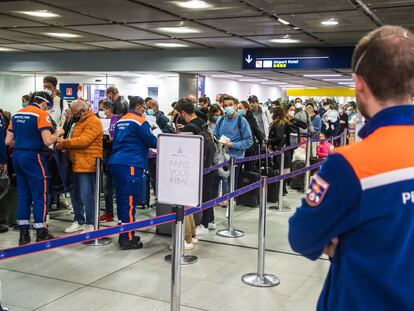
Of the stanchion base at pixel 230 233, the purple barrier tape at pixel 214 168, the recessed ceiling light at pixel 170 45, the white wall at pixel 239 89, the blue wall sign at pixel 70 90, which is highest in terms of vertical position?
the recessed ceiling light at pixel 170 45

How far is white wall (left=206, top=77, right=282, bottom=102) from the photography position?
1861 cm

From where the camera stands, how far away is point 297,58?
37.5 ft

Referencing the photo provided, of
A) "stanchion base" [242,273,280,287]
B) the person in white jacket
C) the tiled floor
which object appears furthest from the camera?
the person in white jacket

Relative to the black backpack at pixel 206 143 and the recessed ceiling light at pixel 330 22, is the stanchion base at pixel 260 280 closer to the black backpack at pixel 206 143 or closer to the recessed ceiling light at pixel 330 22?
the black backpack at pixel 206 143

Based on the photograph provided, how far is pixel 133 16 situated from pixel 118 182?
12.6 feet

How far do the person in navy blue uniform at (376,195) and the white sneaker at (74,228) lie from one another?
4962 mm

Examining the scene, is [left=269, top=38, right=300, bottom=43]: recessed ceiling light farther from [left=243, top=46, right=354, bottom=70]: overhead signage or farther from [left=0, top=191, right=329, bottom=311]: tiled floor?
[left=0, top=191, right=329, bottom=311]: tiled floor

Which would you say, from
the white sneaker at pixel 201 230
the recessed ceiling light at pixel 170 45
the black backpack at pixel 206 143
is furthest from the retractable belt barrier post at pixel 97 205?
the recessed ceiling light at pixel 170 45

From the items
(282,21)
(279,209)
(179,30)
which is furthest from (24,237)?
(179,30)

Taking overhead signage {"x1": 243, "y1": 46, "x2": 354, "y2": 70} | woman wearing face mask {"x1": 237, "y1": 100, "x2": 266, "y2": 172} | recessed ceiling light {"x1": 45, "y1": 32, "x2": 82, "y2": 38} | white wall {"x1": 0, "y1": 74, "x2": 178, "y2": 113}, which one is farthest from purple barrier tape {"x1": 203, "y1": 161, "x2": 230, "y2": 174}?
white wall {"x1": 0, "y1": 74, "x2": 178, "y2": 113}

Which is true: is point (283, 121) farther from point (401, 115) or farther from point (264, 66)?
point (401, 115)

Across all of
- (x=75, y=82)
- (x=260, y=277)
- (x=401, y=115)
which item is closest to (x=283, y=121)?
(x=260, y=277)

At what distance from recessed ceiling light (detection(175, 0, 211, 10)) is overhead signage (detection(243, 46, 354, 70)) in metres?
4.64

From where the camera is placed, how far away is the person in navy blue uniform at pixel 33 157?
16.6 ft
